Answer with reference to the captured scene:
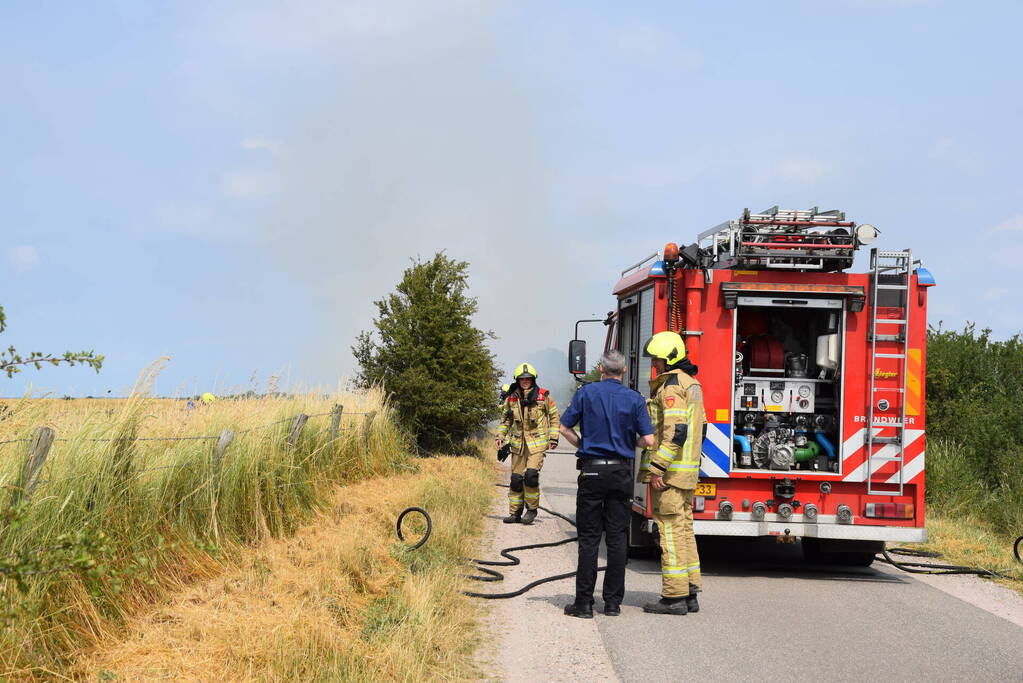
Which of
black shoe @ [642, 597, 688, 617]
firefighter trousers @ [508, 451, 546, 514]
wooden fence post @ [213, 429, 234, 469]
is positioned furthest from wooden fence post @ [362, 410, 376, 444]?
black shoe @ [642, 597, 688, 617]

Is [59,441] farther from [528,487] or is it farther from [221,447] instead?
[528,487]

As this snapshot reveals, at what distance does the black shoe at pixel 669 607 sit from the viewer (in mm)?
7586

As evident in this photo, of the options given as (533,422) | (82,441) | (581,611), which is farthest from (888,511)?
(82,441)

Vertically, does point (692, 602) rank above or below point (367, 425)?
below

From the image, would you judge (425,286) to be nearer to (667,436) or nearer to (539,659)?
(667,436)

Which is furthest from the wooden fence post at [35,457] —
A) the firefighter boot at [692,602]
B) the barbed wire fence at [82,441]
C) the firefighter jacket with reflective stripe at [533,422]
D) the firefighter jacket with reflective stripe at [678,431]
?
the firefighter jacket with reflective stripe at [533,422]

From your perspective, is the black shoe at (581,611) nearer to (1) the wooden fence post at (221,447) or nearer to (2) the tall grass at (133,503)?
(2) the tall grass at (133,503)

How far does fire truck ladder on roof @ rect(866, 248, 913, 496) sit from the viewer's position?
365 inches

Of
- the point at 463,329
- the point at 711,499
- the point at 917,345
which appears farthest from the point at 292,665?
the point at 463,329

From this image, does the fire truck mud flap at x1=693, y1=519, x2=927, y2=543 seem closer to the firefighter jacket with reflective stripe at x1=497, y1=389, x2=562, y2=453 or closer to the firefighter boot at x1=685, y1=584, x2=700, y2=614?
the firefighter boot at x1=685, y1=584, x2=700, y2=614

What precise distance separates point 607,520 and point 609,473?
387 millimetres

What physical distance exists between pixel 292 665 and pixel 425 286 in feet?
51.9

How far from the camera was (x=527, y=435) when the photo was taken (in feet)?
42.5

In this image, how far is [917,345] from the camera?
9367mm
